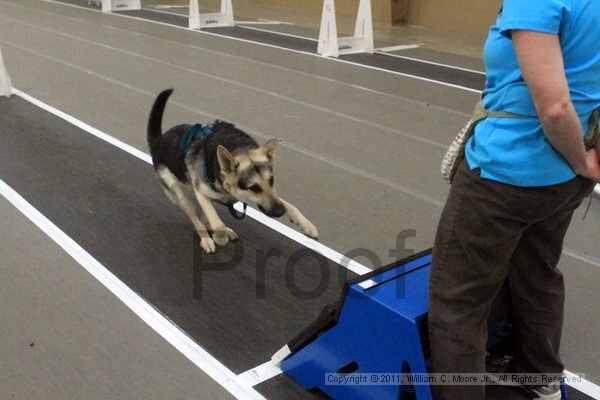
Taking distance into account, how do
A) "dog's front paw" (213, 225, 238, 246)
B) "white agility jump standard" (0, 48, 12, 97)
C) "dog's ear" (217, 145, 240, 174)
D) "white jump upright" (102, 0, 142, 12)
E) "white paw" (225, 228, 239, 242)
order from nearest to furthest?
1. "dog's ear" (217, 145, 240, 174)
2. "dog's front paw" (213, 225, 238, 246)
3. "white paw" (225, 228, 239, 242)
4. "white agility jump standard" (0, 48, 12, 97)
5. "white jump upright" (102, 0, 142, 12)

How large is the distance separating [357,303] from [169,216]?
7.57 ft

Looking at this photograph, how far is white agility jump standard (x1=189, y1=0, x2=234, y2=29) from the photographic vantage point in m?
11.8

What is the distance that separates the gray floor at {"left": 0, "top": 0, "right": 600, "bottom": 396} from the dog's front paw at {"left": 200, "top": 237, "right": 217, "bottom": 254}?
773 mm

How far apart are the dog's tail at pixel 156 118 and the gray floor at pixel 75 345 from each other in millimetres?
1002

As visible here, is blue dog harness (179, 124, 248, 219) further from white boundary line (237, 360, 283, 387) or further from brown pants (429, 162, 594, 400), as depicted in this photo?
brown pants (429, 162, 594, 400)

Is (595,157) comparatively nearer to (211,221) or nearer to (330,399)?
(330,399)

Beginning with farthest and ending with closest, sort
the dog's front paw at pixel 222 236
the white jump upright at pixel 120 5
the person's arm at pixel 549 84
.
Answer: the white jump upright at pixel 120 5
the dog's front paw at pixel 222 236
the person's arm at pixel 549 84

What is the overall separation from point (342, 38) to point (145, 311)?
7539 mm

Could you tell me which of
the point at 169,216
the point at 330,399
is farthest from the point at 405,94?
the point at 330,399

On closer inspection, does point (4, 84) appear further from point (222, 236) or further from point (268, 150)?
point (268, 150)

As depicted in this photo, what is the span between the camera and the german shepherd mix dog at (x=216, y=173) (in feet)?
11.2

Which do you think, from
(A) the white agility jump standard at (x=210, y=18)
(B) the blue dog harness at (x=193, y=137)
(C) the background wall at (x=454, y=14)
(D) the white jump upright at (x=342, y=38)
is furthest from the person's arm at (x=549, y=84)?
(A) the white agility jump standard at (x=210, y=18)

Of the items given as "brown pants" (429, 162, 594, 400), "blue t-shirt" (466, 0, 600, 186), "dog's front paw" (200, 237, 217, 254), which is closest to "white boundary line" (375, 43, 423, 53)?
"dog's front paw" (200, 237, 217, 254)

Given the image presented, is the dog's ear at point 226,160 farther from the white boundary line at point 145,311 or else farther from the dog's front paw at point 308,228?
the white boundary line at point 145,311
